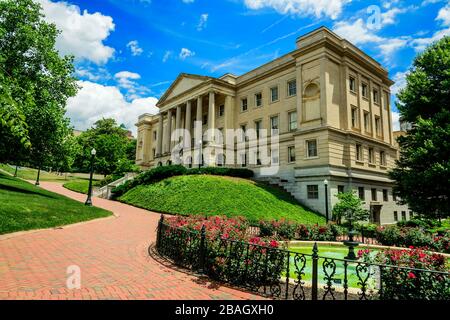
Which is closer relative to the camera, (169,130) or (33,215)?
(33,215)

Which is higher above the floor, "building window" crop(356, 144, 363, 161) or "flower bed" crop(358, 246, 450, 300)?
Result: "building window" crop(356, 144, 363, 161)

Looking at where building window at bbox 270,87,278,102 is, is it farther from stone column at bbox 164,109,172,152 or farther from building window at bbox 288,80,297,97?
stone column at bbox 164,109,172,152

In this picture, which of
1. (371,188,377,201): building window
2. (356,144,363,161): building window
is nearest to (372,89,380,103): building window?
(356,144,363,161): building window

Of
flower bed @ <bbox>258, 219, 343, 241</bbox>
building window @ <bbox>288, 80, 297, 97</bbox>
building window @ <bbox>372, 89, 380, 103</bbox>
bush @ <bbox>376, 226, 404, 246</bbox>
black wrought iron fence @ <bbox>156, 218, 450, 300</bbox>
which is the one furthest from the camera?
building window @ <bbox>372, 89, 380, 103</bbox>

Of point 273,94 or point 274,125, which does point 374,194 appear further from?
point 273,94

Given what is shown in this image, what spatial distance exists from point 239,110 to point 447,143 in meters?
25.3

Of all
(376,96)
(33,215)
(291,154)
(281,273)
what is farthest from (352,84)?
(33,215)

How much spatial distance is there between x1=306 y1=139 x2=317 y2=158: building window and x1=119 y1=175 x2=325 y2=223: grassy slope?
4636 millimetres

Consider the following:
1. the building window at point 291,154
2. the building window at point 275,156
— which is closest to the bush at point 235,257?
the building window at point 291,154

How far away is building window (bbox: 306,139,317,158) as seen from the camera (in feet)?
92.8

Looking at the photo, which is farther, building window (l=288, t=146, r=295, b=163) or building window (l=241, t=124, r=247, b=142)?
building window (l=241, t=124, r=247, b=142)

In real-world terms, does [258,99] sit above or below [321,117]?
above

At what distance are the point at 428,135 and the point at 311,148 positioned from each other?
10538mm

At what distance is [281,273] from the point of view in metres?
7.04
